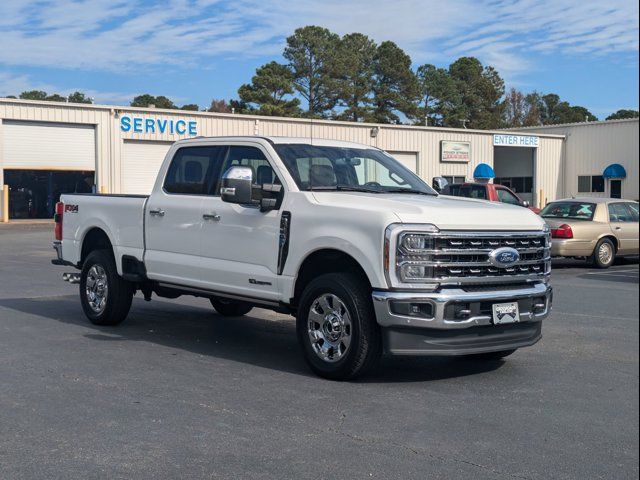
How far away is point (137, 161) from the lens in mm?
38781

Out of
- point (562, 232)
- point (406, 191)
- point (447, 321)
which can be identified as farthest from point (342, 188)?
point (562, 232)

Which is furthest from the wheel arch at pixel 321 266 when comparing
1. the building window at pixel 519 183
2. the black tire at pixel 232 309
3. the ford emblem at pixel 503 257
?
the building window at pixel 519 183

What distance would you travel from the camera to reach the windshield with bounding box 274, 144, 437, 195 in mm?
7566

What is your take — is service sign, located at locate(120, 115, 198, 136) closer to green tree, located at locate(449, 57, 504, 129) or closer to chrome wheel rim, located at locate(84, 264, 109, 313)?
chrome wheel rim, located at locate(84, 264, 109, 313)

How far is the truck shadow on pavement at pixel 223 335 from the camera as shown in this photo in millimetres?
7324

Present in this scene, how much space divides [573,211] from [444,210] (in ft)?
39.3

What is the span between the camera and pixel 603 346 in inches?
323

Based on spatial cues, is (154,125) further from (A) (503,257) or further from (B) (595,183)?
(B) (595,183)

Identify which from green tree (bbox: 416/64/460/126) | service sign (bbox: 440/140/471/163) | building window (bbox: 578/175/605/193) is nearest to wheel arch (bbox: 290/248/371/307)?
building window (bbox: 578/175/605/193)

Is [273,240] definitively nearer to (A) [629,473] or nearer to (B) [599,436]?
(B) [599,436]

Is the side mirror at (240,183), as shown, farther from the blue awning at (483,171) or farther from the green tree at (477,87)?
the blue awning at (483,171)

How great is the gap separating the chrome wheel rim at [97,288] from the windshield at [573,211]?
1112cm

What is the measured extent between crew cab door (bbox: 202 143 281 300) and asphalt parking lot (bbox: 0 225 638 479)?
745 millimetres

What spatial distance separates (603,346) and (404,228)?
3214 mm
